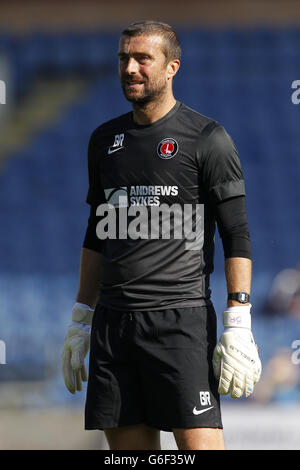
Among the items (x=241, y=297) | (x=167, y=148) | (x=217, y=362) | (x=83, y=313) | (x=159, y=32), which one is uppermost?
(x=159, y=32)

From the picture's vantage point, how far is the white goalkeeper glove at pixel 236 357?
9.16 feet

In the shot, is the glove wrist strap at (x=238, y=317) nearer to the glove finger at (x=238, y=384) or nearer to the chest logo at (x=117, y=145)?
the glove finger at (x=238, y=384)

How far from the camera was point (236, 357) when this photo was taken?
9.14 feet

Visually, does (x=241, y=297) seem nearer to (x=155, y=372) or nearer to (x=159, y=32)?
(x=155, y=372)

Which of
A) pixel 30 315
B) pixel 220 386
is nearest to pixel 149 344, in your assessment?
pixel 220 386

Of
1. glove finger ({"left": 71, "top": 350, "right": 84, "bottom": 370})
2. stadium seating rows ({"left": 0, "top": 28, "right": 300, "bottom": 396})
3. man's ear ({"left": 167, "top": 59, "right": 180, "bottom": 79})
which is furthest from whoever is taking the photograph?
stadium seating rows ({"left": 0, "top": 28, "right": 300, "bottom": 396})

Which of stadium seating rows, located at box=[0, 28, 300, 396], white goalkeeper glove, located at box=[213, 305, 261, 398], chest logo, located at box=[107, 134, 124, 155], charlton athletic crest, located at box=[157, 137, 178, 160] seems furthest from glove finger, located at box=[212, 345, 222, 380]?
stadium seating rows, located at box=[0, 28, 300, 396]

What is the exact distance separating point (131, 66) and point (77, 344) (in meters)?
1.10

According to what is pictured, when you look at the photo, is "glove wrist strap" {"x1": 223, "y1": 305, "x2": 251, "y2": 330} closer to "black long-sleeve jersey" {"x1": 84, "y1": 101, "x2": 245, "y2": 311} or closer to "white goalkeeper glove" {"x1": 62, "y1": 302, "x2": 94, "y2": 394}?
"black long-sleeve jersey" {"x1": 84, "y1": 101, "x2": 245, "y2": 311}

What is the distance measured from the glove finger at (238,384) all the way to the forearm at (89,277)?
0.72 meters

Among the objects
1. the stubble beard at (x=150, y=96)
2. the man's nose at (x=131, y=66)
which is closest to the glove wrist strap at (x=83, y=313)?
the stubble beard at (x=150, y=96)

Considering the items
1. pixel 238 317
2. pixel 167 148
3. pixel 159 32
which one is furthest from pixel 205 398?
pixel 159 32

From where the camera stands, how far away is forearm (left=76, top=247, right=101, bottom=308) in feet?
10.5

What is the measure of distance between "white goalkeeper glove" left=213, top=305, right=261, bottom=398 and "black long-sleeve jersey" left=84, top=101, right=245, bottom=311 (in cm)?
16
